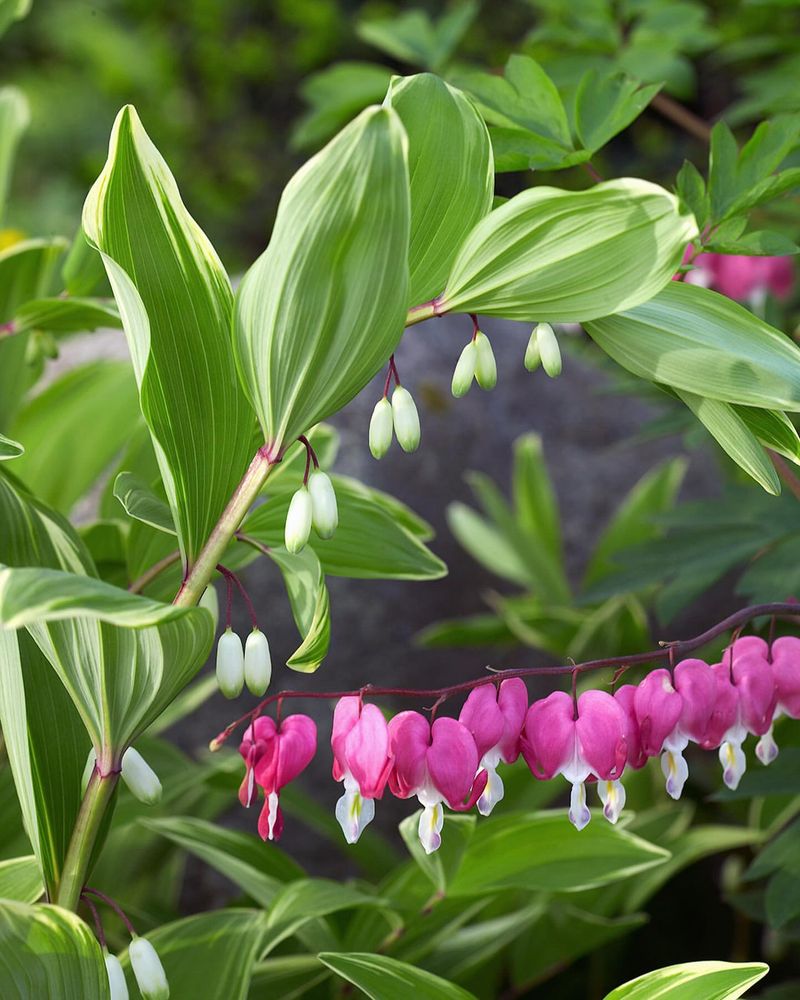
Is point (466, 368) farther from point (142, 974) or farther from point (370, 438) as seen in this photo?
point (142, 974)

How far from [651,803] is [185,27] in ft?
14.1

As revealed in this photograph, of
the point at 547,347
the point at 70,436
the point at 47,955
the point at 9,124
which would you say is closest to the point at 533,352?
the point at 547,347

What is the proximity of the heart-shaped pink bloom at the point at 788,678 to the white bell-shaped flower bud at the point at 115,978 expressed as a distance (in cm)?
44

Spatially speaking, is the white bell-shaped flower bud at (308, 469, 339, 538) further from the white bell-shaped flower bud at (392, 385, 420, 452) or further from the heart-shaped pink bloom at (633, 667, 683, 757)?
the heart-shaped pink bloom at (633, 667, 683, 757)

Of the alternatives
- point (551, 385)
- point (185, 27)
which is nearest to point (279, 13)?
point (185, 27)

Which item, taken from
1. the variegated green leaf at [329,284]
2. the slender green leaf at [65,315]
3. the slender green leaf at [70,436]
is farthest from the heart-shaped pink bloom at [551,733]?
the slender green leaf at [70,436]

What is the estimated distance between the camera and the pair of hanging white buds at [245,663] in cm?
62

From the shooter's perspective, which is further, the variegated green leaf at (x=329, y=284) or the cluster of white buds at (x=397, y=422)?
the cluster of white buds at (x=397, y=422)

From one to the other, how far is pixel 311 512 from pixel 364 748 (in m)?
0.14

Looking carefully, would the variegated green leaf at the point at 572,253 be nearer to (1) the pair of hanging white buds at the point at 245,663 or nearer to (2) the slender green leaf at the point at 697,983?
(1) the pair of hanging white buds at the point at 245,663

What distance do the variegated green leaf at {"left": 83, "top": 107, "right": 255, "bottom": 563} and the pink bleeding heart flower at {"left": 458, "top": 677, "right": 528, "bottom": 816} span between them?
0.62 feet

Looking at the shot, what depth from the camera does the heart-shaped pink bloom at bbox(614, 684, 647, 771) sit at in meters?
0.66

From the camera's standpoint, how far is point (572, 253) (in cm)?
58

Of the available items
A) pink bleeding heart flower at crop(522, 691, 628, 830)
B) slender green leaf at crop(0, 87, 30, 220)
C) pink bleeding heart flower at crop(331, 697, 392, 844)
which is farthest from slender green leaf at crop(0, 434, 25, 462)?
slender green leaf at crop(0, 87, 30, 220)
